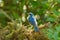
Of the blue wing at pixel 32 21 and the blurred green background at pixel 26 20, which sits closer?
the blurred green background at pixel 26 20

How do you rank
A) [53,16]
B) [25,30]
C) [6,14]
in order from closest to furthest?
[25,30], [53,16], [6,14]

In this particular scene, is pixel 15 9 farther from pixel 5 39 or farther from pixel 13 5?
pixel 5 39

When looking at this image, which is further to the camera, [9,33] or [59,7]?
[59,7]

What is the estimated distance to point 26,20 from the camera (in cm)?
321

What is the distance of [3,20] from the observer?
10.6ft

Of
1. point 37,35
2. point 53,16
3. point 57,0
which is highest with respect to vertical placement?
point 57,0

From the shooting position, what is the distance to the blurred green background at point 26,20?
7.53 feet

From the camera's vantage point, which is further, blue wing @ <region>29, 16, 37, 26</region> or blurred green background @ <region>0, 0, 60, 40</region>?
blue wing @ <region>29, 16, 37, 26</region>

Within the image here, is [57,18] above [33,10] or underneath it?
underneath

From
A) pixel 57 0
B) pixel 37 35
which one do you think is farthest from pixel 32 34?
pixel 57 0

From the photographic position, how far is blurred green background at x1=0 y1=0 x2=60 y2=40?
2295 millimetres

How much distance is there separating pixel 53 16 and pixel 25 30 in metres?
0.55

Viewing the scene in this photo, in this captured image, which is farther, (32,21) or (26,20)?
(26,20)

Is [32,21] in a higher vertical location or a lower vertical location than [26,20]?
lower
